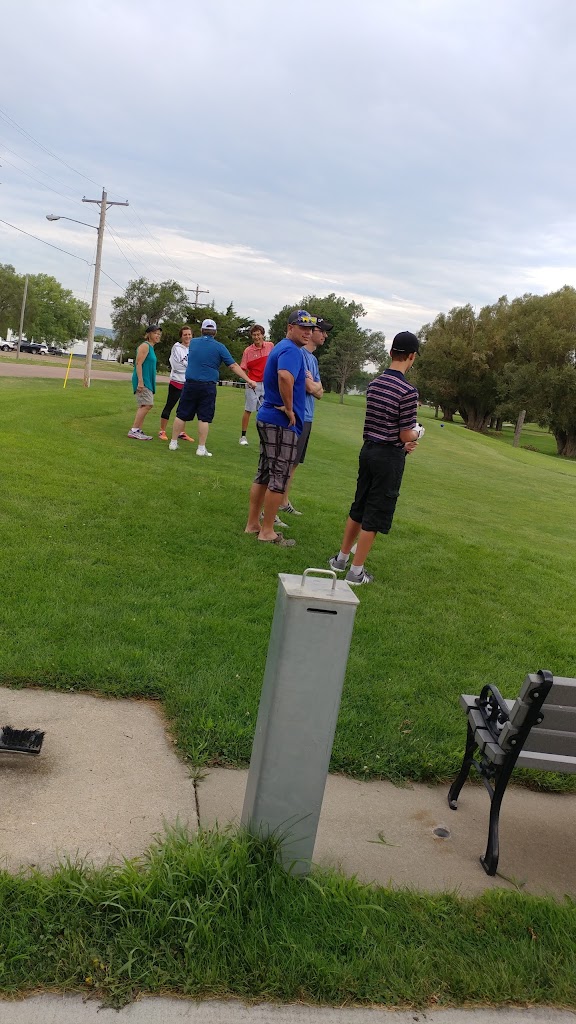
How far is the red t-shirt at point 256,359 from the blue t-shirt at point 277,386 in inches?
180

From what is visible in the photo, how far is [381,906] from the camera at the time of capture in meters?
2.52

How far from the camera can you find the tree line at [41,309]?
80.6 m

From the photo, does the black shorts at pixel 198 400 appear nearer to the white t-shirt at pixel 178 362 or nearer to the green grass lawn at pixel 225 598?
the green grass lawn at pixel 225 598

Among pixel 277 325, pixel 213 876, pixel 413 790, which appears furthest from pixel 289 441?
pixel 277 325

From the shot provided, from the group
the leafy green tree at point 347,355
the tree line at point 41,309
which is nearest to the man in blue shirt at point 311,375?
the leafy green tree at point 347,355

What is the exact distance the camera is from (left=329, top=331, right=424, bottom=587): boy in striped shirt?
5473mm

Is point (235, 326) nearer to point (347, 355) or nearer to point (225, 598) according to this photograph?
point (347, 355)

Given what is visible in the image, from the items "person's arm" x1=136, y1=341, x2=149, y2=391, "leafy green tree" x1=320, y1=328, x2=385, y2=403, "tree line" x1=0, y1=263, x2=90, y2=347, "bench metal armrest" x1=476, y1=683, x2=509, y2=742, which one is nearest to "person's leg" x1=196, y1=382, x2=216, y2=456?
"person's arm" x1=136, y1=341, x2=149, y2=391

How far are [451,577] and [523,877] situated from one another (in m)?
3.98

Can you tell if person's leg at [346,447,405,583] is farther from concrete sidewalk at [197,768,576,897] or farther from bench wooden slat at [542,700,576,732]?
bench wooden slat at [542,700,576,732]

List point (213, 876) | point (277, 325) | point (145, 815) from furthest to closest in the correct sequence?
point (277, 325) → point (145, 815) → point (213, 876)

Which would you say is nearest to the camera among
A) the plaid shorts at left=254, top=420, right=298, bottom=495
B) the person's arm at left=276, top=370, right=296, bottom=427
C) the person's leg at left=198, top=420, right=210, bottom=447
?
the person's arm at left=276, top=370, right=296, bottom=427

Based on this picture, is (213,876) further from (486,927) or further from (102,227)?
(102,227)

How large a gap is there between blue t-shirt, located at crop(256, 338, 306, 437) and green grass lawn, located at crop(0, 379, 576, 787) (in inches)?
45.4
